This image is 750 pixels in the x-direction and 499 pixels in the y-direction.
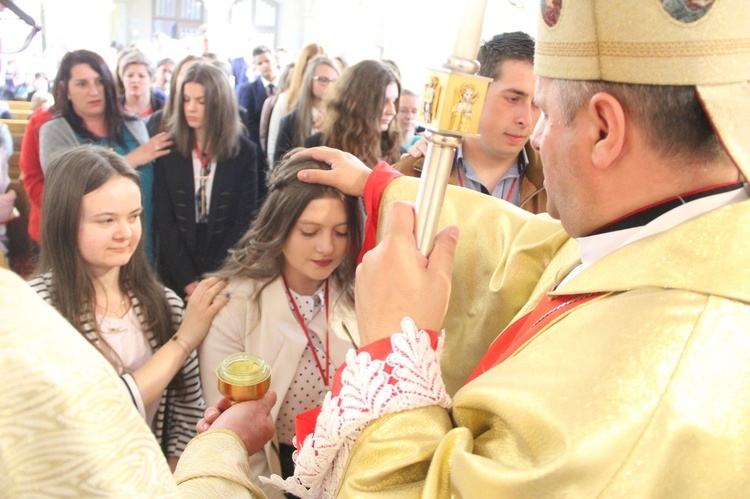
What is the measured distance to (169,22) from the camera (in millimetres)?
23125

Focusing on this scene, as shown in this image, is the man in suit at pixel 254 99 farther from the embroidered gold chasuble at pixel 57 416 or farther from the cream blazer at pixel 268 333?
the embroidered gold chasuble at pixel 57 416

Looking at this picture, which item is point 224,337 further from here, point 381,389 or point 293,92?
point 293,92

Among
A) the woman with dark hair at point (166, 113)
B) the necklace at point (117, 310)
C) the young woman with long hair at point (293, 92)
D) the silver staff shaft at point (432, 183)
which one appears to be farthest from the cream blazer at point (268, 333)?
the young woman with long hair at point (293, 92)

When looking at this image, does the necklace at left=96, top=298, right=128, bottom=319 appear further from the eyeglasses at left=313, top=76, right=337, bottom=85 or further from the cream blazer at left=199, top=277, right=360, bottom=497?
the eyeglasses at left=313, top=76, right=337, bottom=85

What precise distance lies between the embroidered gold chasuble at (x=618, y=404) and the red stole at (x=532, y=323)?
0.10ft

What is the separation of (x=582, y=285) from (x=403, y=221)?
29 cm

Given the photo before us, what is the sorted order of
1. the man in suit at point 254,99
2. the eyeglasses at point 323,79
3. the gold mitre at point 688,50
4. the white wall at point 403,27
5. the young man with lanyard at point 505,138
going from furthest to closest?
the man in suit at point 254,99, the white wall at point 403,27, the eyeglasses at point 323,79, the young man with lanyard at point 505,138, the gold mitre at point 688,50

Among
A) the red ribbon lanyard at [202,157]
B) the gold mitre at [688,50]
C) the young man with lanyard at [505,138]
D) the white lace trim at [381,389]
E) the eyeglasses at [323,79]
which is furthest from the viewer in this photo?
the eyeglasses at [323,79]

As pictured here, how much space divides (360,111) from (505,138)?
1.11 metres

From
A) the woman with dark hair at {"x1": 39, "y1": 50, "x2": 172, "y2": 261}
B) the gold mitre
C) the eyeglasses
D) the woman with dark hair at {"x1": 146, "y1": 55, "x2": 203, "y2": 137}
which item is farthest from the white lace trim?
the eyeglasses

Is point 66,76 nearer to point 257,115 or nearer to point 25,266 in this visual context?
point 25,266

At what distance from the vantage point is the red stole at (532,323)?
94 cm

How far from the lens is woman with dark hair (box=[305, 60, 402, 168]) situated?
3248 mm

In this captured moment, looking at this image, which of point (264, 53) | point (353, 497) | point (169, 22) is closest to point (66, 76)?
point (353, 497)
